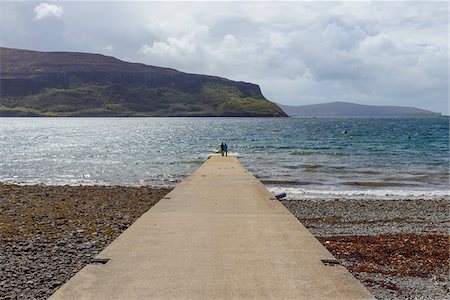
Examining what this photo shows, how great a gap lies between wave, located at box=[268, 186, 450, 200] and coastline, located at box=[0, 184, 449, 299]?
1.64m

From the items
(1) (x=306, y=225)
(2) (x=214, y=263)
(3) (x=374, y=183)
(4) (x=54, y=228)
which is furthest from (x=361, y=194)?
(2) (x=214, y=263)

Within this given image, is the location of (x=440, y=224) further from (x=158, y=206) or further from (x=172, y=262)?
(x=172, y=262)

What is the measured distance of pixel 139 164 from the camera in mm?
42656

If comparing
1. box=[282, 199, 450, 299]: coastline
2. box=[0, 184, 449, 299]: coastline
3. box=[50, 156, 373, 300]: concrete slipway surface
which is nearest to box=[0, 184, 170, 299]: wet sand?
box=[0, 184, 449, 299]: coastline

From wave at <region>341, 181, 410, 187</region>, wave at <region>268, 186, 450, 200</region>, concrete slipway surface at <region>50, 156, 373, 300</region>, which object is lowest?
wave at <region>268, 186, 450, 200</region>

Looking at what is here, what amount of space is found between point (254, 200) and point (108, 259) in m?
8.10

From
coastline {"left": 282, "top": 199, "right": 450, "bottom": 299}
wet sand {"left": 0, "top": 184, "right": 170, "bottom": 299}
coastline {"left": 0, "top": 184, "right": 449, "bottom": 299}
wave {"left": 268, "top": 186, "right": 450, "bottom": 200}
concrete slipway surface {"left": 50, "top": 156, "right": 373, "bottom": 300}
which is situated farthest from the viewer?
wave {"left": 268, "top": 186, "right": 450, "bottom": 200}

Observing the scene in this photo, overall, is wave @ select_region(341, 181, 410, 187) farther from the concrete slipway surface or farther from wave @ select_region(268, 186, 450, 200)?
the concrete slipway surface

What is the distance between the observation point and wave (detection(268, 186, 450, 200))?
23.8 meters

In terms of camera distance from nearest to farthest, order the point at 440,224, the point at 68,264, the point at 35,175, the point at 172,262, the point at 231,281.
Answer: the point at 231,281 → the point at 172,262 → the point at 68,264 → the point at 440,224 → the point at 35,175

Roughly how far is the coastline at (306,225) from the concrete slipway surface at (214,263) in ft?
4.72

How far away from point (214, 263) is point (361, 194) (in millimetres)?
18399

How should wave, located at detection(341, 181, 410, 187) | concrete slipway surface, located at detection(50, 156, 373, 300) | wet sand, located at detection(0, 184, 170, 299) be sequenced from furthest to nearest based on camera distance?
wave, located at detection(341, 181, 410, 187)
wet sand, located at detection(0, 184, 170, 299)
concrete slipway surface, located at detection(50, 156, 373, 300)

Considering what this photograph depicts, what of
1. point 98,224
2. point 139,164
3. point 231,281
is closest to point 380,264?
point 231,281
